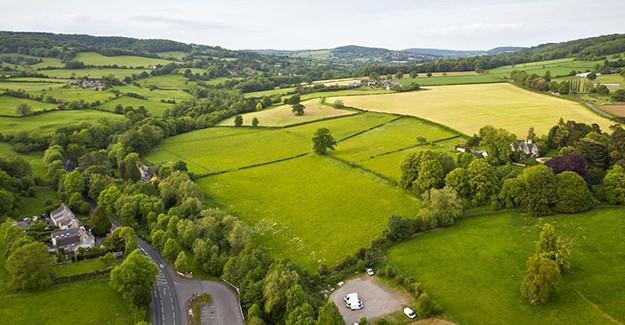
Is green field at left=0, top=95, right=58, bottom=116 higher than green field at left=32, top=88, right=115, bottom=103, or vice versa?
green field at left=32, top=88, right=115, bottom=103

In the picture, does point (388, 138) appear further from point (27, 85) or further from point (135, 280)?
point (27, 85)

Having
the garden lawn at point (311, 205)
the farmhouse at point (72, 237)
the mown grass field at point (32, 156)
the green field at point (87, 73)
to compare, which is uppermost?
the green field at point (87, 73)

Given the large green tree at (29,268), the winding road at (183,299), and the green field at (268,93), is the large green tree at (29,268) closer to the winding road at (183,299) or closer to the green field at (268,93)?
the winding road at (183,299)

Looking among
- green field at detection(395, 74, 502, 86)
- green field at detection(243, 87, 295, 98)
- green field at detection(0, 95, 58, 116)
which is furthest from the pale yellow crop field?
green field at detection(0, 95, 58, 116)

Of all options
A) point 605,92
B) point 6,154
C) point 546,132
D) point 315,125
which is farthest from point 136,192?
point 605,92

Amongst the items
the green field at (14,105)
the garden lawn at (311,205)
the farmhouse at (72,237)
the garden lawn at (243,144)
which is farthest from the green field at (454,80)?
the farmhouse at (72,237)

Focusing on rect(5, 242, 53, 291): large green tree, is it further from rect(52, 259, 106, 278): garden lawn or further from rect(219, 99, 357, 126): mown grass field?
rect(219, 99, 357, 126): mown grass field
